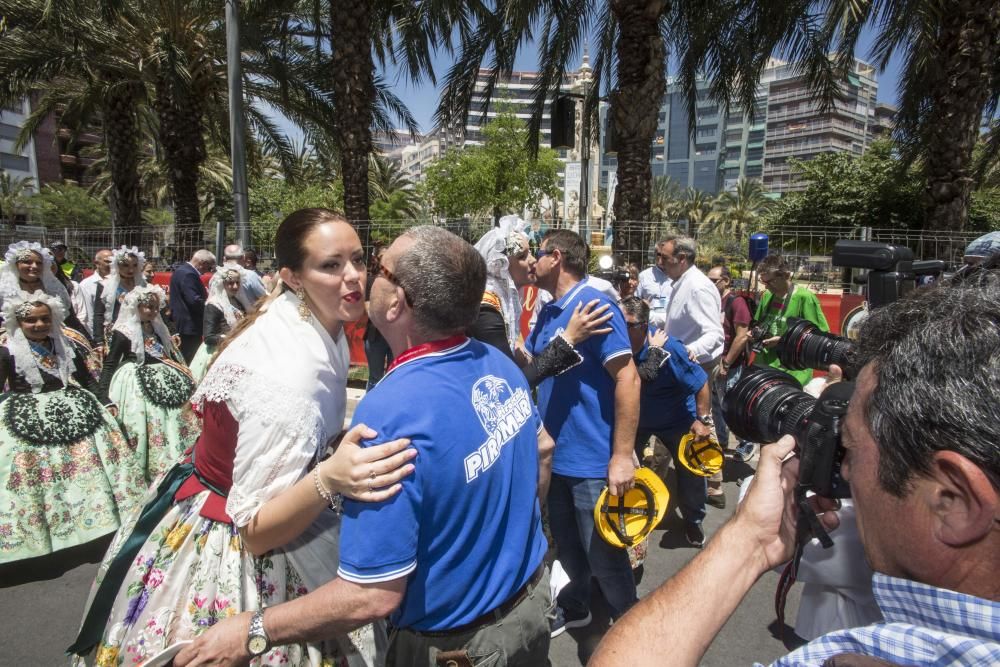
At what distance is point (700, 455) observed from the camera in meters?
3.69

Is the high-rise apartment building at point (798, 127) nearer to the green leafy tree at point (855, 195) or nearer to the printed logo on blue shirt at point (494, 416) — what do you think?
the green leafy tree at point (855, 195)

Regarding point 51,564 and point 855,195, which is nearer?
point 51,564

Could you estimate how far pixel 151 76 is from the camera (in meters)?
10.9

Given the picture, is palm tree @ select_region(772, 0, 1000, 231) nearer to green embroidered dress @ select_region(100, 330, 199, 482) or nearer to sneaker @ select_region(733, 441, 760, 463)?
sneaker @ select_region(733, 441, 760, 463)

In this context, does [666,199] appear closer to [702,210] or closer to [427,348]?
[702,210]

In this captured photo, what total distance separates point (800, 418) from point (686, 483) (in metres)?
2.59

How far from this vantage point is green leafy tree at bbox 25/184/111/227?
3688cm

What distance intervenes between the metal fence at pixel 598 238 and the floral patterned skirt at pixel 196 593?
350 cm

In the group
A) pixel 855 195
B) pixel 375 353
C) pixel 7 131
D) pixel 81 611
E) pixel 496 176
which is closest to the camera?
pixel 81 611

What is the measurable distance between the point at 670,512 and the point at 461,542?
331cm

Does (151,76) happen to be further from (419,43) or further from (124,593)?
(124,593)

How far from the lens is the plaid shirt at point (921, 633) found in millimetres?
667

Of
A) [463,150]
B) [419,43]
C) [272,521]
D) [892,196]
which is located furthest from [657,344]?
[892,196]

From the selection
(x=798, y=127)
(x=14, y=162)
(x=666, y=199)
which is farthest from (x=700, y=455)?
(x=798, y=127)
